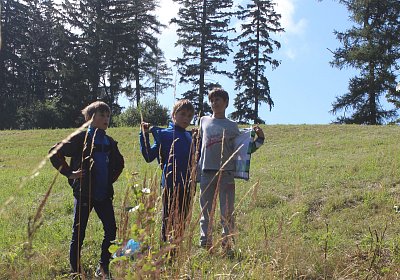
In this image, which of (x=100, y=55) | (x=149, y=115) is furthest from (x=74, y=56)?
(x=149, y=115)

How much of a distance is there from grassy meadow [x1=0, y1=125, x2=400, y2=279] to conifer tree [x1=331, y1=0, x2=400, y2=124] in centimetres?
1764

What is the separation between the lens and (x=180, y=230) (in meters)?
2.13

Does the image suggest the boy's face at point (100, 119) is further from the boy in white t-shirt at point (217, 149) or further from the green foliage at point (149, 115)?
the green foliage at point (149, 115)

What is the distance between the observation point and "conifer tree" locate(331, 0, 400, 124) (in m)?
29.4

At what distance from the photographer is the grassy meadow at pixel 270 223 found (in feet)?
6.48

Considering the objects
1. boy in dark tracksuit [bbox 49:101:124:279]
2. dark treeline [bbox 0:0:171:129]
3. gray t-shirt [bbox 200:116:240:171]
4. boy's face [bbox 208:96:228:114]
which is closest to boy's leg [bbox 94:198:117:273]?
boy in dark tracksuit [bbox 49:101:124:279]

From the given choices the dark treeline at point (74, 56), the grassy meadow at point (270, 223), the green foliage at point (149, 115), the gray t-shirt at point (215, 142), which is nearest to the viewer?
the grassy meadow at point (270, 223)

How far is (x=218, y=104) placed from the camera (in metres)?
4.46

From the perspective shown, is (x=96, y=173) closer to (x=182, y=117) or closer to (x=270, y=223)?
(x=182, y=117)

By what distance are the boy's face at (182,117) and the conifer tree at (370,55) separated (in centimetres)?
2712

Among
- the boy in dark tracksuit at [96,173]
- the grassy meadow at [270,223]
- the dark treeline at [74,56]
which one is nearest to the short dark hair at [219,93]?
the grassy meadow at [270,223]

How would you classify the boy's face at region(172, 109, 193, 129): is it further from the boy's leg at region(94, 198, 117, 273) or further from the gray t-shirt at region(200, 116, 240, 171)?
the boy's leg at region(94, 198, 117, 273)

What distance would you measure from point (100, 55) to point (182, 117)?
3686 cm

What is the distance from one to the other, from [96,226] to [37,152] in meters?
11.5
